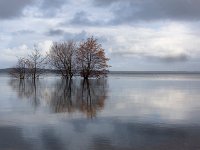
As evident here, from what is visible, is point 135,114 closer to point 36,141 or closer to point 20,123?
point 20,123

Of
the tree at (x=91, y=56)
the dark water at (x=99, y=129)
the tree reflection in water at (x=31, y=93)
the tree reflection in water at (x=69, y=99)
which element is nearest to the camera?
the dark water at (x=99, y=129)

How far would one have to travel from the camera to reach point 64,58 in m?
64.4

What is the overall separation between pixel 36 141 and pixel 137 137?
283 cm

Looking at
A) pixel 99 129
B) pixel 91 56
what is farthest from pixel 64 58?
pixel 99 129

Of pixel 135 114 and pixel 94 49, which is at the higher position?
pixel 94 49

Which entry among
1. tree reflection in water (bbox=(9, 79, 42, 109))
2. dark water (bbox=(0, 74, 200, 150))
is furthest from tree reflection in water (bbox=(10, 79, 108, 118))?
dark water (bbox=(0, 74, 200, 150))

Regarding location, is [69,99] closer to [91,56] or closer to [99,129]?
[99,129]

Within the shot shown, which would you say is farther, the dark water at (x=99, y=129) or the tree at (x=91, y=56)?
the tree at (x=91, y=56)

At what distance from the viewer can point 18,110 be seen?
17312 millimetres

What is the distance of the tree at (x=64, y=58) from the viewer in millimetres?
63688

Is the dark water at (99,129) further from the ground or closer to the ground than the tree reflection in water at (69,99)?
closer to the ground

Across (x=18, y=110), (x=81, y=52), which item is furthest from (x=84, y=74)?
(x=18, y=110)

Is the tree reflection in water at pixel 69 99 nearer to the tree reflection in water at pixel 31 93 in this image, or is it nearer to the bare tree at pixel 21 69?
the tree reflection in water at pixel 31 93

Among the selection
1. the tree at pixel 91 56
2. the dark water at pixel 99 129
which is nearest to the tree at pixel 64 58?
the tree at pixel 91 56
